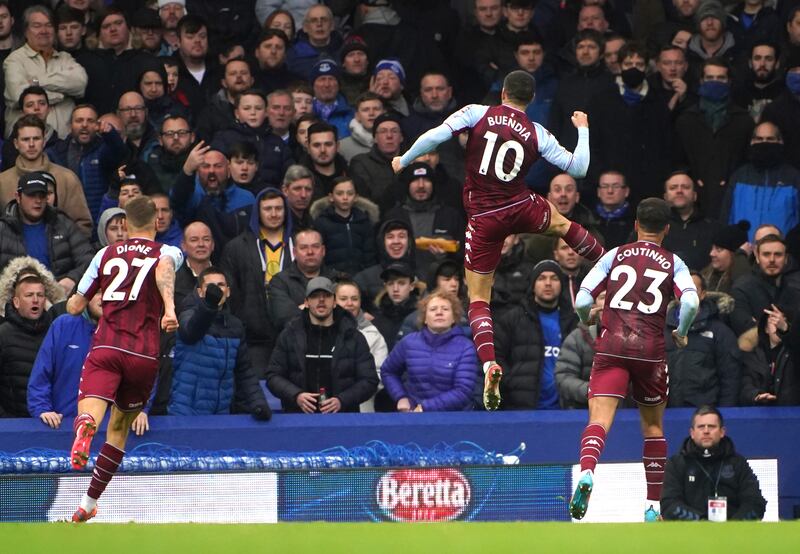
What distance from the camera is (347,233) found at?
54.8 ft

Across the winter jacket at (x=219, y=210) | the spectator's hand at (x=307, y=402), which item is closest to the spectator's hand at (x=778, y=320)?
the spectator's hand at (x=307, y=402)

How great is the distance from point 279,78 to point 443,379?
4.77 meters

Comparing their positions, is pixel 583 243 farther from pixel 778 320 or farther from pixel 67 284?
pixel 67 284

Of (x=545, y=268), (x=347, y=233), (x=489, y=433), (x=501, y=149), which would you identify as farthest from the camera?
(x=347, y=233)

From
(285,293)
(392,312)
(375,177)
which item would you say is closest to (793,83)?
(375,177)

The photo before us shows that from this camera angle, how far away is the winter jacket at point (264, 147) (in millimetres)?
17469

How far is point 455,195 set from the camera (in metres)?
17.5

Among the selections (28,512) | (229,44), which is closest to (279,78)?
(229,44)

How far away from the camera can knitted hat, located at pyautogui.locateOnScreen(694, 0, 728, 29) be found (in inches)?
760

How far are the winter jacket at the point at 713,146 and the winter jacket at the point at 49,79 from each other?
20.5 feet

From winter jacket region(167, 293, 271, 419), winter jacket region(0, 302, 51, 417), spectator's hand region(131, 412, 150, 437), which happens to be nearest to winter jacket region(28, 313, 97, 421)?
winter jacket region(0, 302, 51, 417)

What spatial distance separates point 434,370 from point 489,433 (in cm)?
74

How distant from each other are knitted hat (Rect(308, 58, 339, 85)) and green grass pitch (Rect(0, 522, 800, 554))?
316 inches

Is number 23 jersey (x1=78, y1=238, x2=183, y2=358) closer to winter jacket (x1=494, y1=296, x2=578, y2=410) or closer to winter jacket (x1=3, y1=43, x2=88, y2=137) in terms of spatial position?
winter jacket (x1=494, y1=296, x2=578, y2=410)
